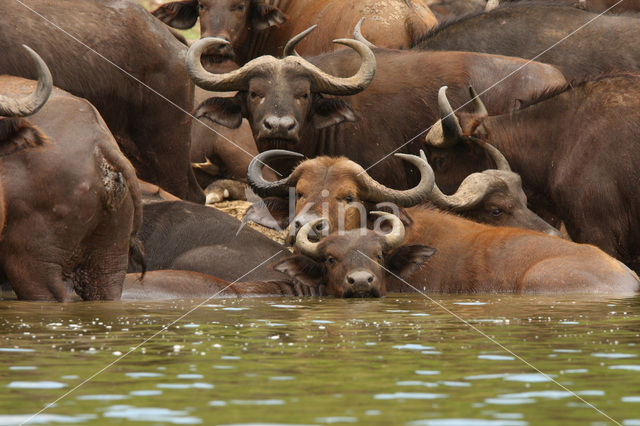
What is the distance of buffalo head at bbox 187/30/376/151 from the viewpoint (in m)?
11.2

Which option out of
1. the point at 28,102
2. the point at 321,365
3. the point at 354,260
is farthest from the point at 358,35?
the point at 321,365

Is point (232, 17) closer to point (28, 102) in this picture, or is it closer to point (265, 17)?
point (265, 17)

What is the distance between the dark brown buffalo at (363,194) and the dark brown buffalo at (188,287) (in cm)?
53

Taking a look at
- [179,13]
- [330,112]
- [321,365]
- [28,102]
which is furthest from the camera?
[179,13]

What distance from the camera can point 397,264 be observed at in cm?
1002

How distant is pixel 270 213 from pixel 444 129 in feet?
6.28

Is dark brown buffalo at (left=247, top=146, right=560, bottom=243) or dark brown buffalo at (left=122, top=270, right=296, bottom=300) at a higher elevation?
dark brown buffalo at (left=247, top=146, right=560, bottom=243)

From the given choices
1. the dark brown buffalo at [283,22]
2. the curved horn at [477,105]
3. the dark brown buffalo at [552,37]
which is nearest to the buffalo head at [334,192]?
the curved horn at [477,105]

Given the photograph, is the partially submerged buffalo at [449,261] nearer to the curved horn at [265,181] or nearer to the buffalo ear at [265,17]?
the curved horn at [265,181]

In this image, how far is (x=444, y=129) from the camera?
1167 centimetres

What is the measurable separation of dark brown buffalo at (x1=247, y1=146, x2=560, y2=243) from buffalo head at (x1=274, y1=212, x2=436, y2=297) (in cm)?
29

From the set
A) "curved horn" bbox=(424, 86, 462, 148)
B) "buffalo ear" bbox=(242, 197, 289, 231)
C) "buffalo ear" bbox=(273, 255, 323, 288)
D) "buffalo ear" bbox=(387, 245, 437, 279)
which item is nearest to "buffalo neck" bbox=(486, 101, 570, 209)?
"curved horn" bbox=(424, 86, 462, 148)

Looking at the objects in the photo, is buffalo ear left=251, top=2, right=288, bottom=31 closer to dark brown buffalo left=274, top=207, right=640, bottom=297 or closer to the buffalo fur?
dark brown buffalo left=274, top=207, right=640, bottom=297

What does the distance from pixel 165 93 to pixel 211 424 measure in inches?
314
